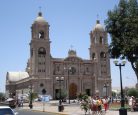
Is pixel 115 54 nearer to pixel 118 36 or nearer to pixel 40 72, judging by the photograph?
pixel 118 36

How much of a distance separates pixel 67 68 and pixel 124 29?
222ft

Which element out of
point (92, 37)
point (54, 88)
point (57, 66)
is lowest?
point (54, 88)

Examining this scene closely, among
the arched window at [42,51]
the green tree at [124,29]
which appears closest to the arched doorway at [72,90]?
the arched window at [42,51]

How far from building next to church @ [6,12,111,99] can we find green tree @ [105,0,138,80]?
59911mm

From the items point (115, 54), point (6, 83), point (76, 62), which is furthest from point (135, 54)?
point (6, 83)

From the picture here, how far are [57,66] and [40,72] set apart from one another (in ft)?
24.6

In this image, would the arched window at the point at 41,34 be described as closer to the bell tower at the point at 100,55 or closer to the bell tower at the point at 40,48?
the bell tower at the point at 40,48

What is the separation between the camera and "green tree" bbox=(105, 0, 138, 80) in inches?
1467

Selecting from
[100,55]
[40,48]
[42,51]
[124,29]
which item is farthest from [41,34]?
[124,29]

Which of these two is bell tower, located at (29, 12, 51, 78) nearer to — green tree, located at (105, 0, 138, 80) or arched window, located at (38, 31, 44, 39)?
arched window, located at (38, 31, 44, 39)

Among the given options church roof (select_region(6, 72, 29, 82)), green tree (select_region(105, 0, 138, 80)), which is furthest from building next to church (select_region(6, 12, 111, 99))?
green tree (select_region(105, 0, 138, 80))

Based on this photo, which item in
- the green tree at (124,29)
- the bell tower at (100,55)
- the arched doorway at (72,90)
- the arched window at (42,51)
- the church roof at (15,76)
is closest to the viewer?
the green tree at (124,29)

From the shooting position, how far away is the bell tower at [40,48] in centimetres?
9925

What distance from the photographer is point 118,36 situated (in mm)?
38969
